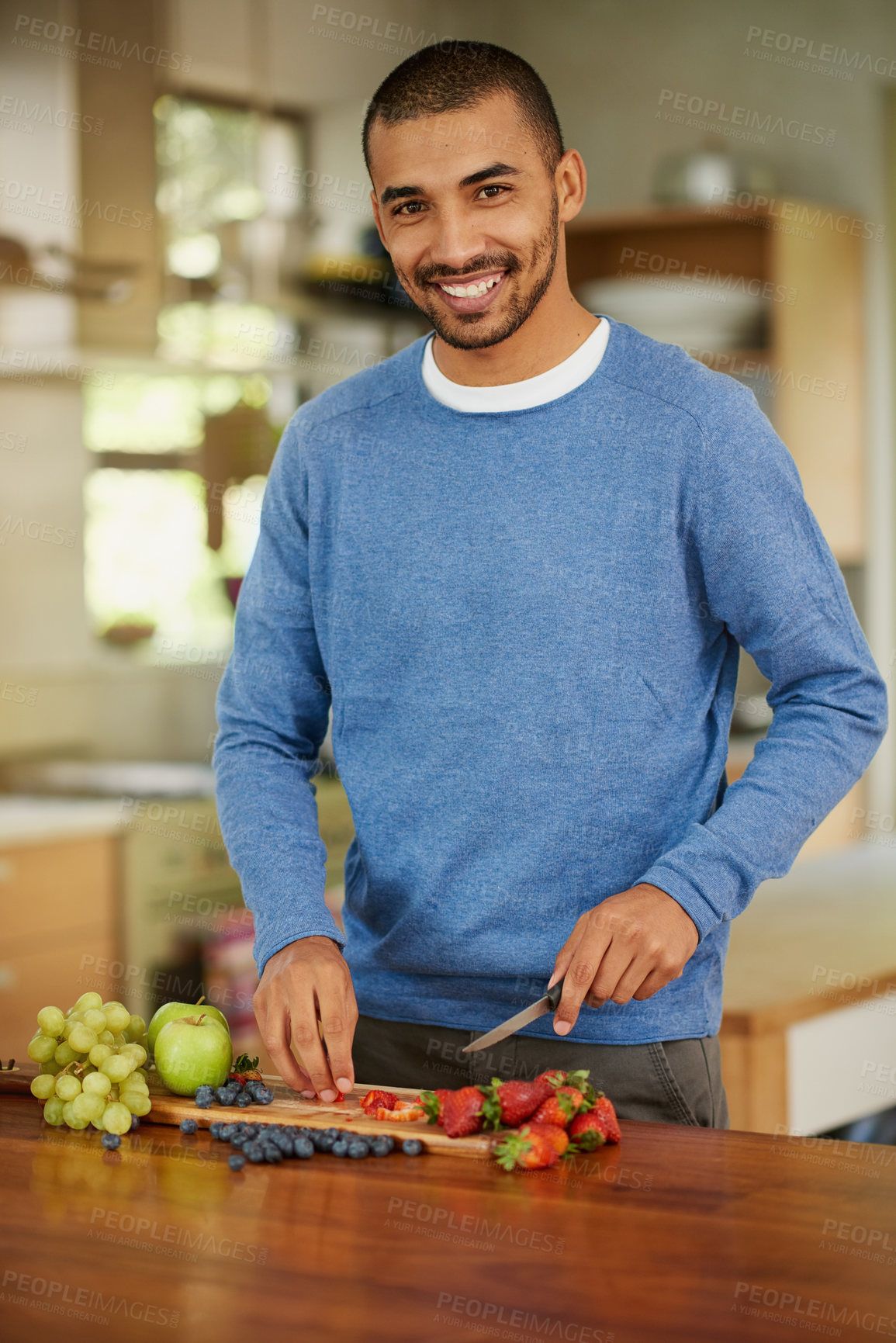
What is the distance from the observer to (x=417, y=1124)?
123cm

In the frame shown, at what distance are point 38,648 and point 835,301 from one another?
2.51 m

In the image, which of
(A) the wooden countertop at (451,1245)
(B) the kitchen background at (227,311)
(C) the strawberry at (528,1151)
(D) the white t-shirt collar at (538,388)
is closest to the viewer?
(A) the wooden countertop at (451,1245)

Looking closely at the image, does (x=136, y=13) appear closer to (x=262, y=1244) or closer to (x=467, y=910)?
(x=467, y=910)

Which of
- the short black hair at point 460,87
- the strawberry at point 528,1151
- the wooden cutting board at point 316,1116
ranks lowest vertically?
the wooden cutting board at point 316,1116

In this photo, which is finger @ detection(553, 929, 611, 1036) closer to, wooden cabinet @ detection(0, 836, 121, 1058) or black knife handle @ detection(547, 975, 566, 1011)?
black knife handle @ detection(547, 975, 566, 1011)

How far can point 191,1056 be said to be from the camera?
1.31 meters

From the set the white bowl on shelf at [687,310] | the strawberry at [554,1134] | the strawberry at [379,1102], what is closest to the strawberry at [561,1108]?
the strawberry at [554,1134]

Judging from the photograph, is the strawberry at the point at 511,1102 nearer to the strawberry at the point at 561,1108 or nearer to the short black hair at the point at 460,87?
the strawberry at the point at 561,1108

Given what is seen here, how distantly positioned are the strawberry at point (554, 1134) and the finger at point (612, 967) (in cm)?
12

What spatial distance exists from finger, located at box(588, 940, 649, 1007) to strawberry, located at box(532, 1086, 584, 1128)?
8 centimetres

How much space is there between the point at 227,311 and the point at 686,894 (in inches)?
122

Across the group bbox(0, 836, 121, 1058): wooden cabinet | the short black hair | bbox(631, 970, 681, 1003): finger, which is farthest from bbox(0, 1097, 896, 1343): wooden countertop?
bbox(0, 836, 121, 1058): wooden cabinet

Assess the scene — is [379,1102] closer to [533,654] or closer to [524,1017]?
[524,1017]

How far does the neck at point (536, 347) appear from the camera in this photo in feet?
4.79
